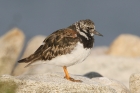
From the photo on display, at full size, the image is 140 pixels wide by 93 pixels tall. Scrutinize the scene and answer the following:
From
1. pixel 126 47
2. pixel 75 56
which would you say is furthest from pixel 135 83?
pixel 126 47

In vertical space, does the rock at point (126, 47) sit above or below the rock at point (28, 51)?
above

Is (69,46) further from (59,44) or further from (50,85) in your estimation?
(50,85)

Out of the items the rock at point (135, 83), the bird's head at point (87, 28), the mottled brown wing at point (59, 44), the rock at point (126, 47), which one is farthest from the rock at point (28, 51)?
the bird's head at point (87, 28)

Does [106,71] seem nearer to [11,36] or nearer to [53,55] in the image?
[11,36]

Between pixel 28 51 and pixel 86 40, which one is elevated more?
pixel 28 51

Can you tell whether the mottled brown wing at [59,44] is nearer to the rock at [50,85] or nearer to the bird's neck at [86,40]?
the bird's neck at [86,40]

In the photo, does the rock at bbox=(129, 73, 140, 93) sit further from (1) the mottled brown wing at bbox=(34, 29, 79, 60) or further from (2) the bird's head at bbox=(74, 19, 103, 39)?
(1) the mottled brown wing at bbox=(34, 29, 79, 60)
